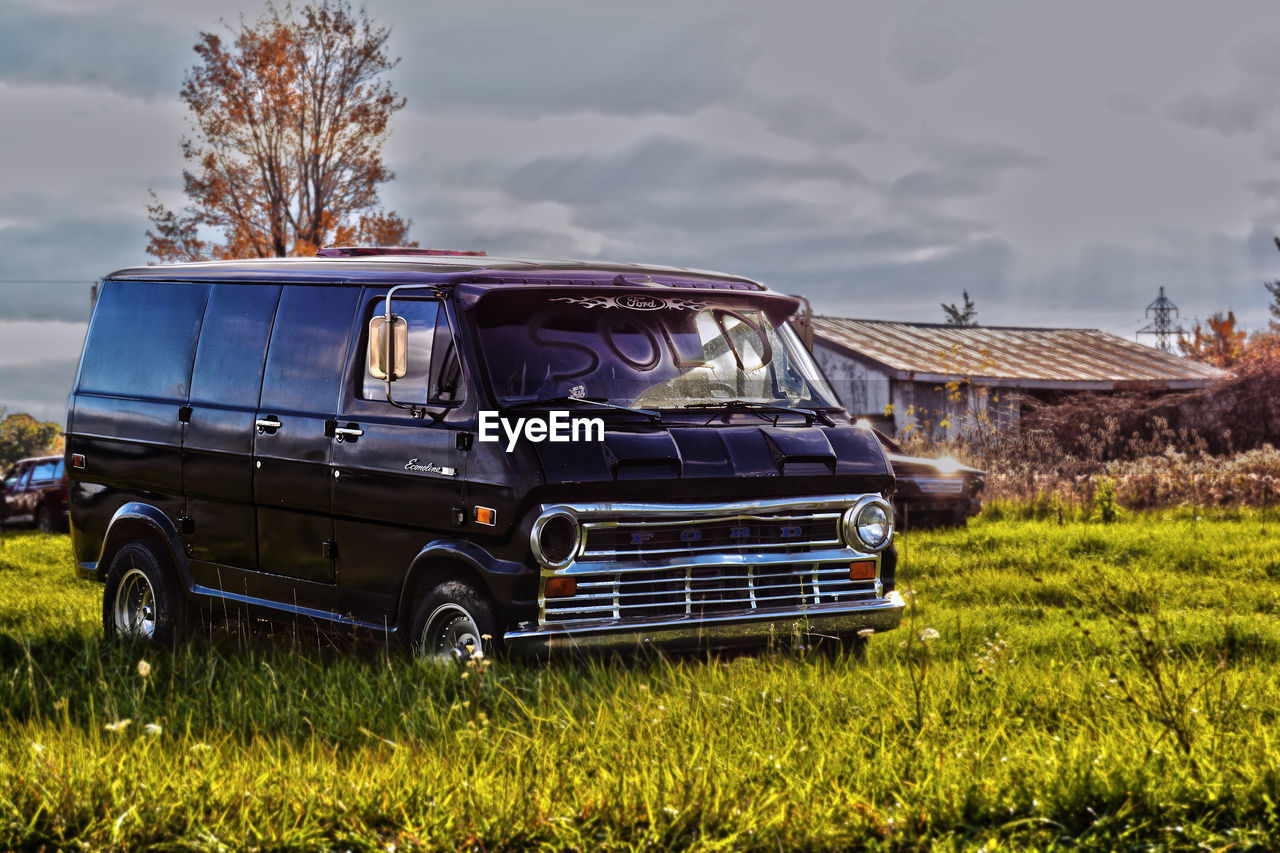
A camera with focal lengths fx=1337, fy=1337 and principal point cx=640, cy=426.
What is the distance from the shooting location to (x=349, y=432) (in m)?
7.34

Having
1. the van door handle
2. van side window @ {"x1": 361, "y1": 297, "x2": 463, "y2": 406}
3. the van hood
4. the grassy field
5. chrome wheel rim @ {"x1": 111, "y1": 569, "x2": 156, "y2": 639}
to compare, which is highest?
van side window @ {"x1": 361, "y1": 297, "x2": 463, "y2": 406}

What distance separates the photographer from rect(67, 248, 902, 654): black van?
21.3 ft

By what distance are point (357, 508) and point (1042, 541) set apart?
8985mm

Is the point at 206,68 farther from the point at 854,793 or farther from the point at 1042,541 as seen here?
the point at 854,793

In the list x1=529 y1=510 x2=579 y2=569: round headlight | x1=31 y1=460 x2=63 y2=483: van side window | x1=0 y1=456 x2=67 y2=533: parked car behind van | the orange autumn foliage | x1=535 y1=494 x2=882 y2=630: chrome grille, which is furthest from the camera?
the orange autumn foliage

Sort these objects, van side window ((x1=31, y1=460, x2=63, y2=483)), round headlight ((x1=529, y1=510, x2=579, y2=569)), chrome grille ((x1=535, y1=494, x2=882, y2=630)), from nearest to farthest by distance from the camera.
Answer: round headlight ((x1=529, y1=510, x2=579, y2=569)) < chrome grille ((x1=535, y1=494, x2=882, y2=630)) < van side window ((x1=31, y1=460, x2=63, y2=483))

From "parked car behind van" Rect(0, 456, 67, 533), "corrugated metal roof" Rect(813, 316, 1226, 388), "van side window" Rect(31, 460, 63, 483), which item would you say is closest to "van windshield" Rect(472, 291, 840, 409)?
"parked car behind van" Rect(0, 456, 67, 533)

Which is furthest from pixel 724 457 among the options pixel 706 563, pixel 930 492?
pixel 930 492

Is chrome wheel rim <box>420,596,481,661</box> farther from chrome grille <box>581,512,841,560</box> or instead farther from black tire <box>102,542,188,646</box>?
black tire <box>102,542,188,646</box>

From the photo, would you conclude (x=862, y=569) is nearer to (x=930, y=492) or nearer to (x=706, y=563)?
(x=706, y=563)

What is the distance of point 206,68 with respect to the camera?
29953mm

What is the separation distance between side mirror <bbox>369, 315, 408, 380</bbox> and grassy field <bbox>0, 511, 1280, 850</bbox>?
1491 mm

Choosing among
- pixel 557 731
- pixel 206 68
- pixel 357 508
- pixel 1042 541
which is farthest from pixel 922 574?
pixel 206 68

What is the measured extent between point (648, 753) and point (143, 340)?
562 cm
